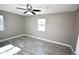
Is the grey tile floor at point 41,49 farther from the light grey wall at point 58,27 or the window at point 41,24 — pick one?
the window at point 41,24

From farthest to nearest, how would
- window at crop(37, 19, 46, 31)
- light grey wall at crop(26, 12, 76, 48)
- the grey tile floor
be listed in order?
window at crop(37, 19, 46, 31)
light grey wall at crop(26, 12, 76, 48)
the grey tile floor

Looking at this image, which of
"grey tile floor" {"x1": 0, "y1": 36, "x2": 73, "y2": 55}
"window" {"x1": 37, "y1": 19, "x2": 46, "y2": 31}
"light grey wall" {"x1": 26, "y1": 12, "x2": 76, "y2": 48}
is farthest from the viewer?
"window" {"x1": 37, "y1": 19, "x2": 46, "y2": 31}

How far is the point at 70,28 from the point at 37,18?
211 centimetres

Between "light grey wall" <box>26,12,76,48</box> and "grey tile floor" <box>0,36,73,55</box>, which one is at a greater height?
"light grey wall" <box>26,12,76,48</box>

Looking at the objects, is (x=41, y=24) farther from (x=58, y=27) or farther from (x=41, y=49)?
(x=41, y=49)

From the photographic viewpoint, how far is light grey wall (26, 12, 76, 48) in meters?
2.61

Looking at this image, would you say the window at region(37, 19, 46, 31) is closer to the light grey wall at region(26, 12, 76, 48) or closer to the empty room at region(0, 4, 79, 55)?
the empty room at region(0, 4, 79, 55)

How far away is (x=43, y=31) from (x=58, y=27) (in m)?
1.02

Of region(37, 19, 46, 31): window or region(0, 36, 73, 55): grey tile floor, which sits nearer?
region(0, 36, 73, 55): grey tile floor

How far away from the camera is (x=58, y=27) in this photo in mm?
3039

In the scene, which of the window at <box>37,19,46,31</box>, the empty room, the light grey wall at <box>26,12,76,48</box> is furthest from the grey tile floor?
the window at <box>37,19,46,31</box>

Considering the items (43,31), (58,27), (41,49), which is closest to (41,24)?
(43,31)

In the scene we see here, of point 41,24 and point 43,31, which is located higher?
point 41,24
